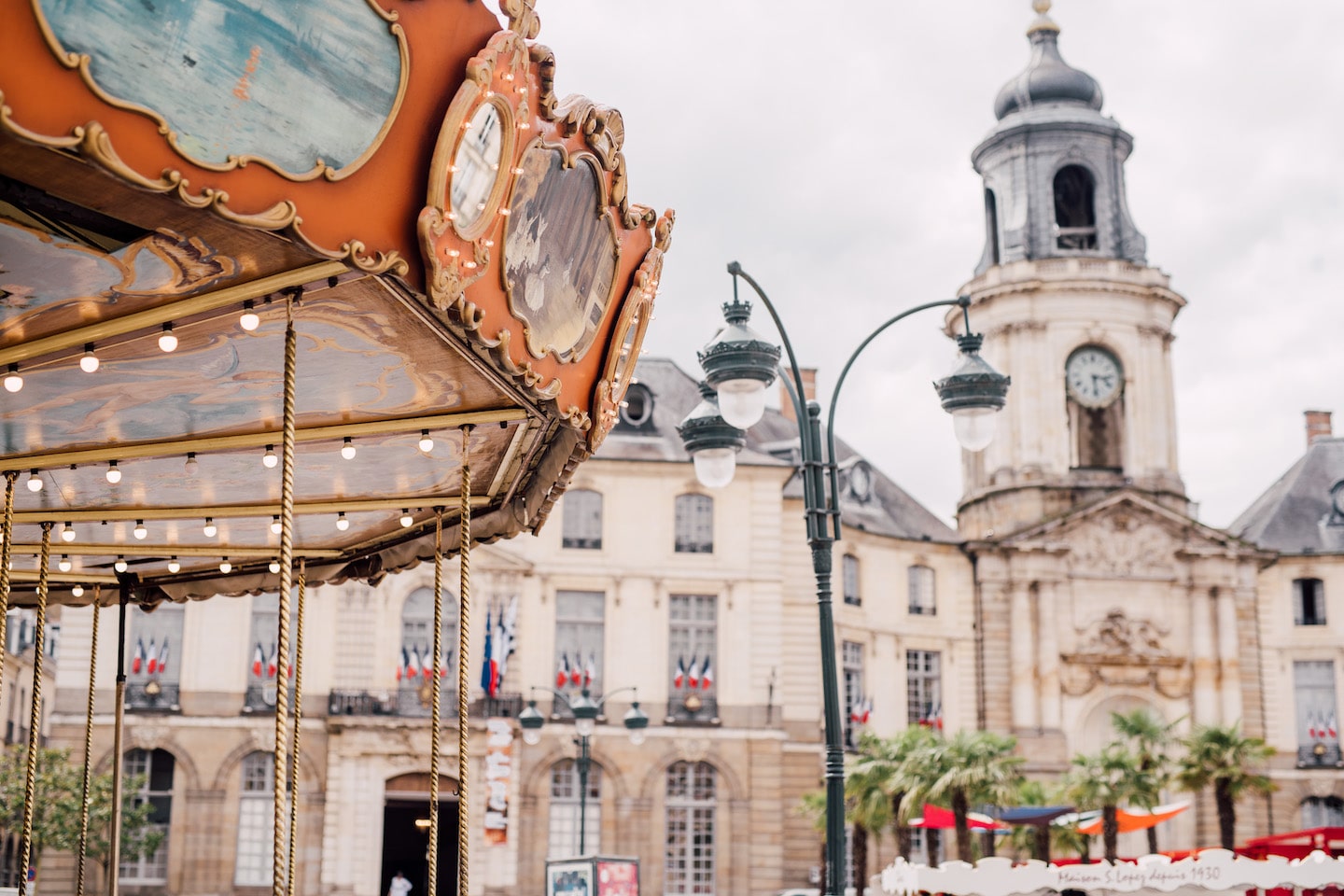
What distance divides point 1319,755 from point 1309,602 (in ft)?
14.0

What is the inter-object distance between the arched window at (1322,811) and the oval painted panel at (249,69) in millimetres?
42792

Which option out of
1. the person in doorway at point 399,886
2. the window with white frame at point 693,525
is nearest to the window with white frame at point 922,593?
the window with white frame at point 693,525

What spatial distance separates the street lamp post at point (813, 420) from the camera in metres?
13.0

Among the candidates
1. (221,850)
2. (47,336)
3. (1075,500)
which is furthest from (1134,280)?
(47,336)

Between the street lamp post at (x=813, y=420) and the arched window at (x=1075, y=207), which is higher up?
the arched window at (x=1075, y=207)

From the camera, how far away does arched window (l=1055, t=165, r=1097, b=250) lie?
1880 inches

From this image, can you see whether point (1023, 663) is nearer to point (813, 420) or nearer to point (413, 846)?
point (413, 846)

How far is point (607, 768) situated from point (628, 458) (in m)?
7.30

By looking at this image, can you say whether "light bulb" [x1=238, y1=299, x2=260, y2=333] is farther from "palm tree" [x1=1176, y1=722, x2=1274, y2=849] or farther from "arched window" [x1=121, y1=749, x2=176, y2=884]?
"palm tree" [x1=1176, y1=722, x2=1274, y2=849]

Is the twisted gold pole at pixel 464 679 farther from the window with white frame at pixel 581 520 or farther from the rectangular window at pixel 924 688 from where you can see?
the rectangular window at pixel 924 688

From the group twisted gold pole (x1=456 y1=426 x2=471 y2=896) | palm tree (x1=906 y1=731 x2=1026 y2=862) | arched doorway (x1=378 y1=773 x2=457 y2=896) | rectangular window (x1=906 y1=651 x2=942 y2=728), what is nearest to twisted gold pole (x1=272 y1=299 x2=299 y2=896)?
twisted gold pole (x1=456 y1=426 x2=471 y2=896)

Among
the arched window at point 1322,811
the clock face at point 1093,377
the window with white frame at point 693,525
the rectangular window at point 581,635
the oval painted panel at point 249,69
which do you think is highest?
the clock face at point 1093,377

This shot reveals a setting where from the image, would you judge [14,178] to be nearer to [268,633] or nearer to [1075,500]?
[268,633]

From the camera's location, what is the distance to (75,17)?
564cm
